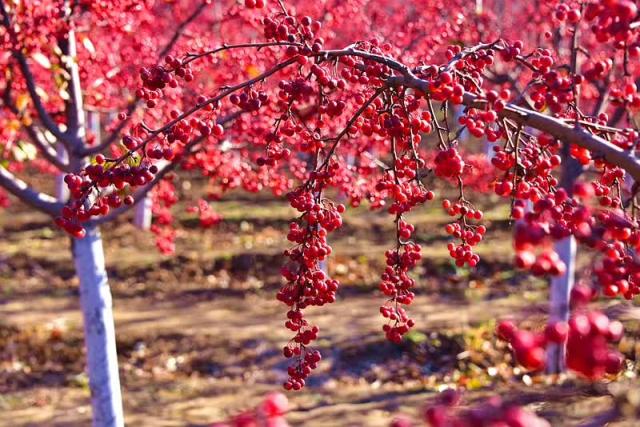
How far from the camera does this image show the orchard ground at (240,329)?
7.72 m

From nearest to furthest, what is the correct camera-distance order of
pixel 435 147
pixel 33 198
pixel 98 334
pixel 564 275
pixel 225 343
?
pixel 435 147, pixel 33 198, pixel 98 334, pixel 564 275, pixel 225 343

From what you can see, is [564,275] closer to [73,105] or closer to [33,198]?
[73,105]

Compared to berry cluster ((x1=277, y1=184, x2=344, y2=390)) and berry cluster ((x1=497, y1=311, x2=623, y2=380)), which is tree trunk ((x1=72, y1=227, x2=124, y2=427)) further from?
berry cluster ((x1=497, y1=311, x2=623, y2=380))

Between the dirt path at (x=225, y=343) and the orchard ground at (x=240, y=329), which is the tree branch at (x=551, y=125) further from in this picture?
the dirt path at (x=225, y=343)

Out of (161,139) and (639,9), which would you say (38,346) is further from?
(639,9)

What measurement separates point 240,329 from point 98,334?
14.6ft

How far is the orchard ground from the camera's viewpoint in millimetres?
7719

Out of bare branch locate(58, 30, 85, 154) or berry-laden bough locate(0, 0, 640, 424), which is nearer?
berry-laden bough locate(0, 0, 640, 424)

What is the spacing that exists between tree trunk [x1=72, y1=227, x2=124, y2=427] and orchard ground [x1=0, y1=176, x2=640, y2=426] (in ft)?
6.86

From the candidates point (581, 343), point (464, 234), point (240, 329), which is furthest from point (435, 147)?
point (240, 329)

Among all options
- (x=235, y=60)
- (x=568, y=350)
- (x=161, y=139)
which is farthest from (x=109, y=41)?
(x=568, y=350)

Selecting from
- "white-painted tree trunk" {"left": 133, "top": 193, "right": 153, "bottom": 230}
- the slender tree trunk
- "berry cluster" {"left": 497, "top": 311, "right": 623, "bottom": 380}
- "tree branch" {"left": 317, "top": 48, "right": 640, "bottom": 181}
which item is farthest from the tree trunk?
"white-painted tree trunk" {"left": 133, "top": 193, "right": 153, "bottom": 230}

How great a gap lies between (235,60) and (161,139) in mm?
2946

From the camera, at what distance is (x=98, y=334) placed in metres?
5.37
